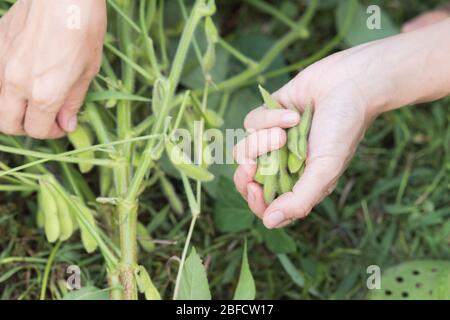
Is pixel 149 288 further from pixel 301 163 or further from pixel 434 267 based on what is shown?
pixel 434 267

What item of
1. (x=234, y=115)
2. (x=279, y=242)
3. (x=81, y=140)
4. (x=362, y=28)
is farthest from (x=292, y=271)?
(x=362, y=28)

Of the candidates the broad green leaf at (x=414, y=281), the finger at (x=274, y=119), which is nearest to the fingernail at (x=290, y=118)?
the finger at (x=274, y=119)

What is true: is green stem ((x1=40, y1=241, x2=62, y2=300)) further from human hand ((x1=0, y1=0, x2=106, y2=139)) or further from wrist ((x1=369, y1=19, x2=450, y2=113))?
wrist ((x1=369, y1=19, x2=450, y2=113))

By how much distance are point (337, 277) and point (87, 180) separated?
445 mm

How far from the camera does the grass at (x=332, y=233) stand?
1.18m

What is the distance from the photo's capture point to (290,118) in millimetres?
947

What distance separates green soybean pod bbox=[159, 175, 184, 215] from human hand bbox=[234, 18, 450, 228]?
0.24 meters

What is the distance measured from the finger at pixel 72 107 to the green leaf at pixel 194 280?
25 cm

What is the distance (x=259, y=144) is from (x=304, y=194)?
8 cm

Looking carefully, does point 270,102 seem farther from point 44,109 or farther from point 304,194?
point 44,109

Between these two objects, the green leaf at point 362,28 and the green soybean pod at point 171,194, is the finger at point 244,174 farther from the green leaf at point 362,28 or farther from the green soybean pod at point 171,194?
the green leaf at point 362,28

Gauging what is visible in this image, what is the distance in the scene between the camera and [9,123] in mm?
998

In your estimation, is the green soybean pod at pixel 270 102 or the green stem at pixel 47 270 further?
the green stem at pixel 47 270

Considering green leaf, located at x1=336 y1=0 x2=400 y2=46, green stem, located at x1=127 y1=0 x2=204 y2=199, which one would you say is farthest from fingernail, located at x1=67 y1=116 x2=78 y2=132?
green leaf, located at x1=336 y1=0 x2=400 y2=46
